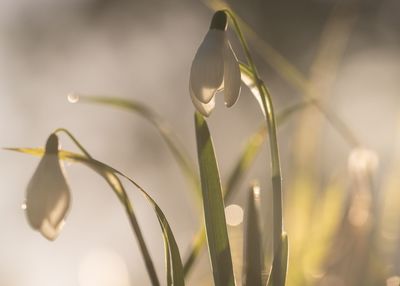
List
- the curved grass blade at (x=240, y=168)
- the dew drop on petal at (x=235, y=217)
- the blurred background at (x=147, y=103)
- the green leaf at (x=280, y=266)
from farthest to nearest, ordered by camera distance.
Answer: the blurred background at (x=147, y=103)
the dew drop on petal at (x=235, y=217)
the curved grass blade at (x=240, y=168)
the green leaf at (x=280, y=266)

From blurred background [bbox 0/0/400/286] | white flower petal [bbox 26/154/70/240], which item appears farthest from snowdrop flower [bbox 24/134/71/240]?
blurred background [bbox 0/0/400/286]

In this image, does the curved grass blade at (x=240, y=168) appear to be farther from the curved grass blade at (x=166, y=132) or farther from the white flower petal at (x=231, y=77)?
the white flower petal at (x=231, y=77)

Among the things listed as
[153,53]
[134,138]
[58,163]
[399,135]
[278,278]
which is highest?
[153,53]

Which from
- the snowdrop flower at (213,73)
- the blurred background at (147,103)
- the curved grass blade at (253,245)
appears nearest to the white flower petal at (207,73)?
the snowdrop flower at (213,73)

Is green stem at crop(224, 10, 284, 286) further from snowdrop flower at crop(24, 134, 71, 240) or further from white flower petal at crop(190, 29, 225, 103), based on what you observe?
snowdrop flower at crop(24, 134, 71, 240)

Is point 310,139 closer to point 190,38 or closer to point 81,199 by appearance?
point 81,199

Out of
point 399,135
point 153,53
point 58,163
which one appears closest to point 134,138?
point 153,53
